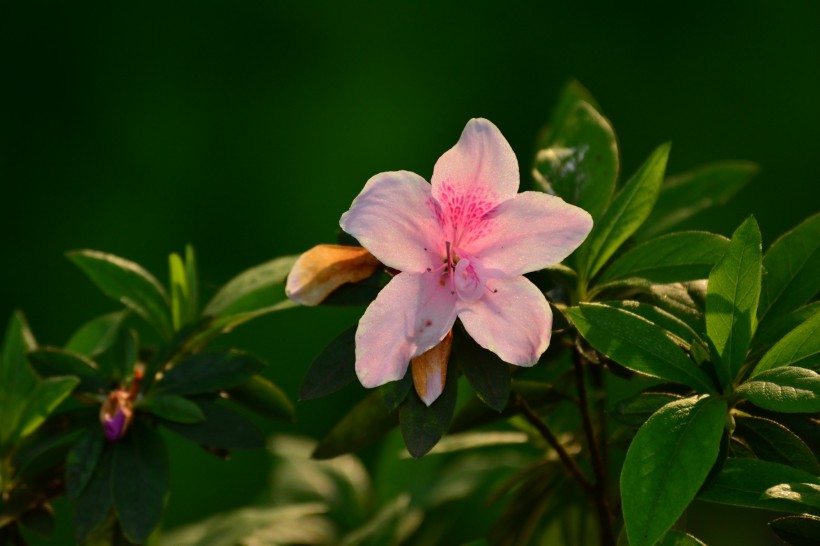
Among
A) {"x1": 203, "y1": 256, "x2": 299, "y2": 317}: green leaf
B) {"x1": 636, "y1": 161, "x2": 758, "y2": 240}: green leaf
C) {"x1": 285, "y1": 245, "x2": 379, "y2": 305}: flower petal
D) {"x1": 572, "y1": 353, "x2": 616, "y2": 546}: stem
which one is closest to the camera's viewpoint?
{"x1": 285, "y1": 245, "x2": 379, "y2": 305}: flower petal

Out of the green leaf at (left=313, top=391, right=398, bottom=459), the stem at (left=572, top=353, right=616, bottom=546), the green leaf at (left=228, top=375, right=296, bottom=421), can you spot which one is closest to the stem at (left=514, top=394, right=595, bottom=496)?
the stem at (left=572, top=353, right=616, bottom=546)

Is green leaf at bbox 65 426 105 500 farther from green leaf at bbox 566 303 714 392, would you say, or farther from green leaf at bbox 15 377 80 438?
green leaf at bbox 566 303 714 392

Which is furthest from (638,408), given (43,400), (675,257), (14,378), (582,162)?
(14,378)

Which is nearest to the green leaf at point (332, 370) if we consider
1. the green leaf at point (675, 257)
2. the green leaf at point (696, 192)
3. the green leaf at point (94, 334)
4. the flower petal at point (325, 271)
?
the flower petal at point (325, 271)

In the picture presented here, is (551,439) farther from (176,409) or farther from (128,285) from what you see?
(128,285)

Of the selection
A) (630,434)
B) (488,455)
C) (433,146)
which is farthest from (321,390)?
(433,146)

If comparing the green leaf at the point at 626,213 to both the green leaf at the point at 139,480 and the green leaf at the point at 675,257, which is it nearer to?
the green leaf at the point at 675,257

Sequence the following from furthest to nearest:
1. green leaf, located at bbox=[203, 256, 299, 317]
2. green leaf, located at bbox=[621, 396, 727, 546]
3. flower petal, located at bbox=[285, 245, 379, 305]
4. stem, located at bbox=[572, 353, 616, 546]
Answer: green leaf, located at bbox=[203, 256, 299, 317]
stem, located at bbox=[572, 353, 616, 546]
flower petal, located at bbox=[285, 245, 379, 305]
green leaf, located at bbox=[621, 396, 727, 546]

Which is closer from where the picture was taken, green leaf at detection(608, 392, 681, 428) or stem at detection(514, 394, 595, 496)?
A: green leaf at detection(608, 392, 681, 428)
